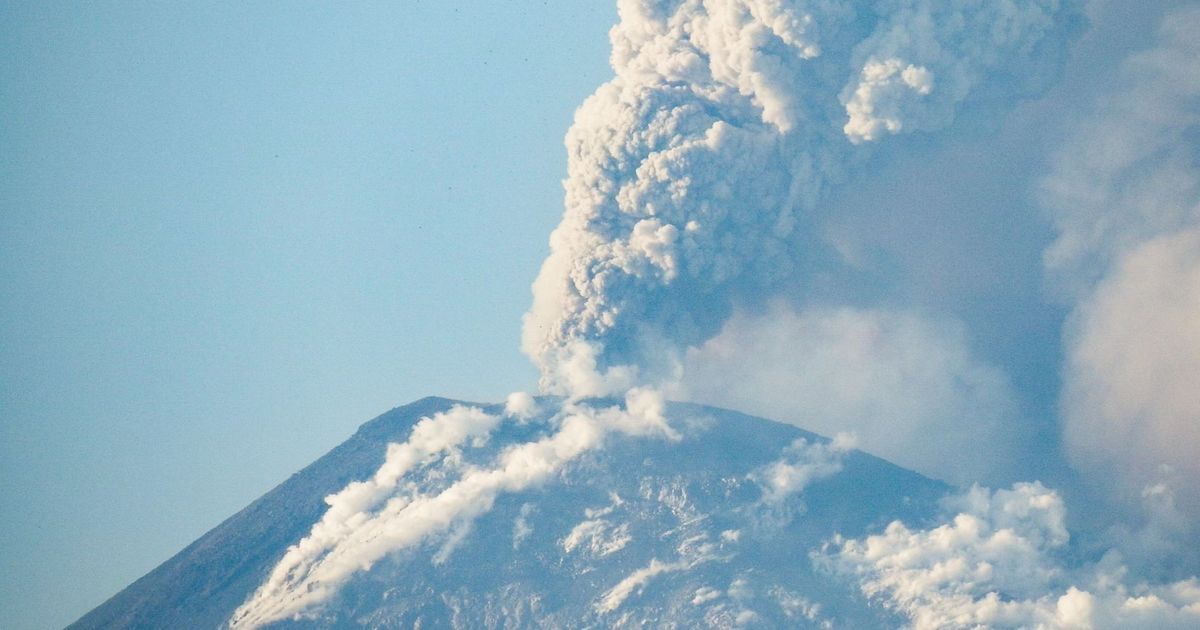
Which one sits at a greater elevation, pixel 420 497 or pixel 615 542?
pixel 420 497

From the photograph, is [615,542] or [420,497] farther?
[420,497]

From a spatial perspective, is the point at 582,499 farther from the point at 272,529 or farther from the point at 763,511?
the point at 272,529

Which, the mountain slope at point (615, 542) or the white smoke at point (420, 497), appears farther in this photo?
the white smoke at point (420, 497)

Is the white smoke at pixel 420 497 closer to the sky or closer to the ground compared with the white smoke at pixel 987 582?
closer to the sky

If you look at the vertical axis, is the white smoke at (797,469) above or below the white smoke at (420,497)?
below
